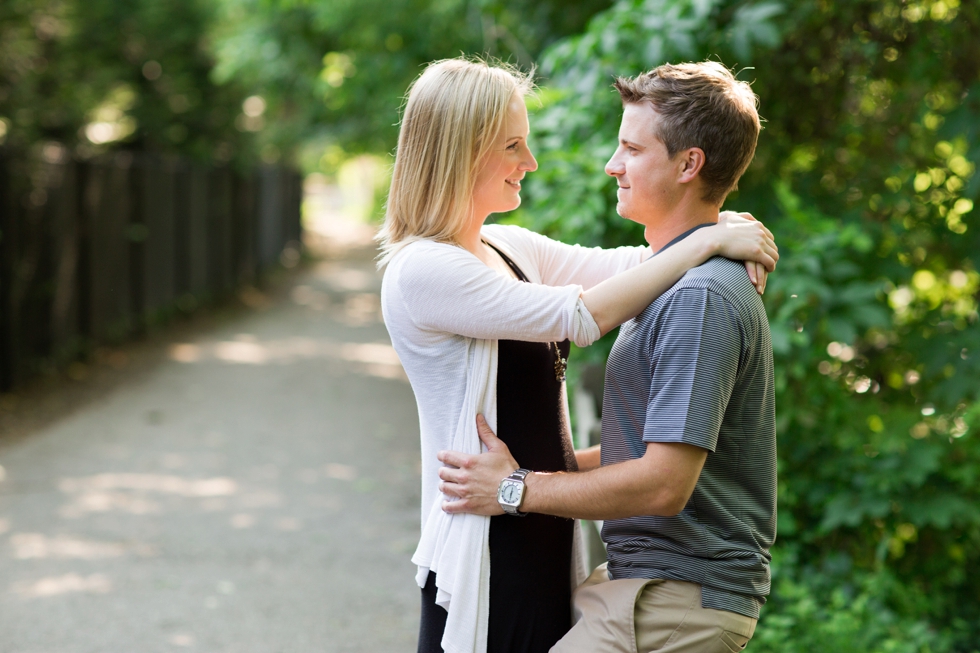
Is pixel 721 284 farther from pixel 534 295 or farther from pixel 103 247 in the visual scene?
pixel 103 247

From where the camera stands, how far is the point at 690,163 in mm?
2074

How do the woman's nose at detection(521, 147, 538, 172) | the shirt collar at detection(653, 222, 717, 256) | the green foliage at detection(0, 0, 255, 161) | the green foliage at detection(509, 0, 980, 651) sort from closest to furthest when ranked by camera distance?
the shirt collar at detection(653, 222, 717, 256) < the woman's nose at detection(521, 147, 538, 172) < the green foliage at detection(509, 0, 980, 651) < the green foliage at detection(0, 0, 255, 161)

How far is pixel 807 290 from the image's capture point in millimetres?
4039

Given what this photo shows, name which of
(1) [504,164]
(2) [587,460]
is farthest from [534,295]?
(2) [587,460]

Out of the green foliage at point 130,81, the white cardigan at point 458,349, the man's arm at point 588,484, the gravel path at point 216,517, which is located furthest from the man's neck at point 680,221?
the green foliage at point 130,81

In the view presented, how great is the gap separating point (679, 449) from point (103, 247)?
1143cm

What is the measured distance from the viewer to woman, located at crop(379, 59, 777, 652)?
2033 millimetres

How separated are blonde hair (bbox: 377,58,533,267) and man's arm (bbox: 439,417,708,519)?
469mm

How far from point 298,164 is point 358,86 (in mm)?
16791

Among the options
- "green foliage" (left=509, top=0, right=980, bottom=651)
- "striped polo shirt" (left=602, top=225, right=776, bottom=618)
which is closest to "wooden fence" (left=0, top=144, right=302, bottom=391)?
"green foliage" (left=509, top=0, right=980, bottom=651)

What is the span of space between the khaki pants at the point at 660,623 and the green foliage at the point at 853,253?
2057 millimetres

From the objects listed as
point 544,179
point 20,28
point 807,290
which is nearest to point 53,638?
point 544,179

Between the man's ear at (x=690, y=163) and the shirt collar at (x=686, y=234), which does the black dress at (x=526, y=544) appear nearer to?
the shirt collar at (x=686, y=234)

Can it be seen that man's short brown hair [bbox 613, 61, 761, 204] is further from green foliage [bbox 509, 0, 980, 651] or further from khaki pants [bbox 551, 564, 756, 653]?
green foliage [bbox 509, 0, 980, 651]
